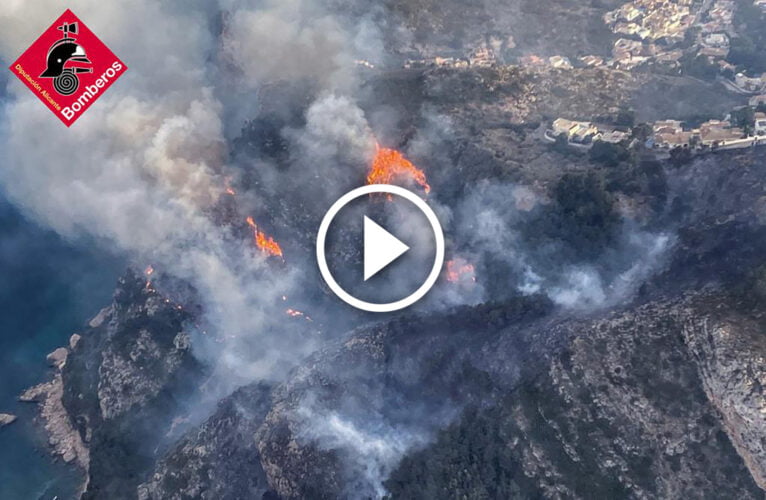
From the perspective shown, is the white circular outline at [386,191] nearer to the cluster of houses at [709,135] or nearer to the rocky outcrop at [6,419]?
the cluster of houses at [709,135]

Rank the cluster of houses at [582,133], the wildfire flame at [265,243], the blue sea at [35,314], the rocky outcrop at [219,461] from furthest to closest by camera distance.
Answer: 1. the wildfire flame at [265,243]
2. the cluster of houses at [582,133]
3. the blue sea at [35,314]
4. the rocky outcrop at [219,461]

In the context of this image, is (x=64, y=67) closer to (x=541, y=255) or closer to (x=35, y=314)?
(x=35, y=314)

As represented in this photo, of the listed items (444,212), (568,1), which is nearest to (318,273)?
(444,212)

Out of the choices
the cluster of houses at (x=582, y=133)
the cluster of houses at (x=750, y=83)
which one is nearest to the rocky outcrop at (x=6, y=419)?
the cluster of houses at (x=582, y=133)

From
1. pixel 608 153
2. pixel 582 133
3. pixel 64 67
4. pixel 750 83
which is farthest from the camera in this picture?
pixel 750 83

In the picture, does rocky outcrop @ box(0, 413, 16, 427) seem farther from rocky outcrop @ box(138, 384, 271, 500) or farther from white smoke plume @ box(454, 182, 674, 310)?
white smoke plume @ box(454, 182, 674, 310)

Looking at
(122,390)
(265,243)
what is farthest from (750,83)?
(122,390)

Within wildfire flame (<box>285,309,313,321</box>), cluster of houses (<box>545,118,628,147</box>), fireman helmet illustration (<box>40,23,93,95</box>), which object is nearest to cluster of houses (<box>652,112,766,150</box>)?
cluster of houses (<box>545,118,628,147</box>)
